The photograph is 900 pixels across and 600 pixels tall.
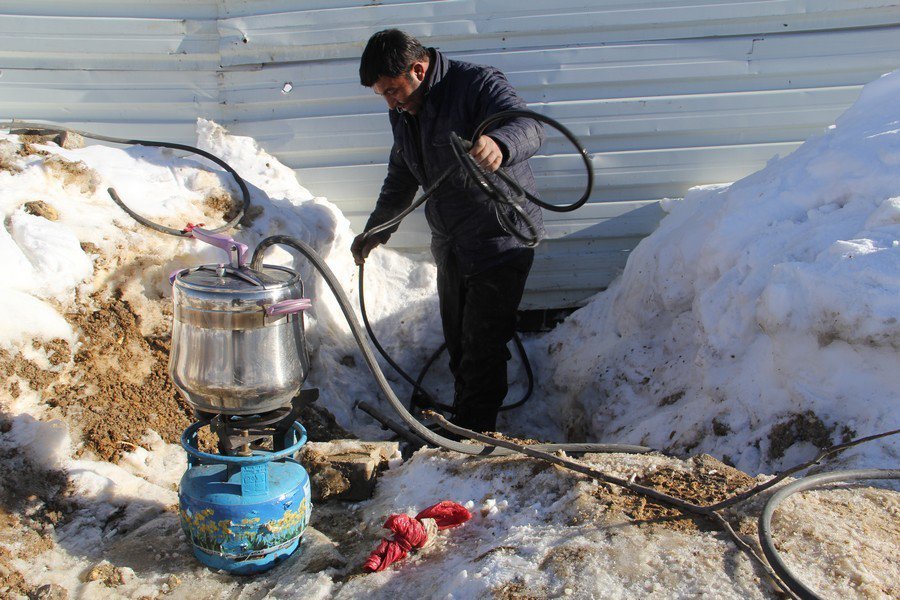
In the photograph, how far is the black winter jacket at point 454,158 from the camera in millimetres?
3545

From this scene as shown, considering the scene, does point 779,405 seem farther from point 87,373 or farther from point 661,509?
point 87,373

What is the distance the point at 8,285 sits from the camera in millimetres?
3160

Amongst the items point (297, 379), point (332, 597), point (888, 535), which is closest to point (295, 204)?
point (297, 379)

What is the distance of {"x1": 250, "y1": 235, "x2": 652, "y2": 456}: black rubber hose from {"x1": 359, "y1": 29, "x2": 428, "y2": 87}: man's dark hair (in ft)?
3.30

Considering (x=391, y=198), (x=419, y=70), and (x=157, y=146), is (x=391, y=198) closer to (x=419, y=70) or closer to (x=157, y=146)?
(x=419, y=70)

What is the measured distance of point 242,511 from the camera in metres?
2.49

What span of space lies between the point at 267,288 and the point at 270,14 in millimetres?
2644

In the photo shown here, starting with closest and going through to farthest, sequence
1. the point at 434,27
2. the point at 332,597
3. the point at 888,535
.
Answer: the point at 888,535 < the point at 332,597 < the point at 434,27

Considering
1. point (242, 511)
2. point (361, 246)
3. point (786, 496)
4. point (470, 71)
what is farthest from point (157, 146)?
point (786, 496)

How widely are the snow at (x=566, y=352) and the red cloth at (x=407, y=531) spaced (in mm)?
42

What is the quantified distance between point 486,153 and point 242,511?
1.64m

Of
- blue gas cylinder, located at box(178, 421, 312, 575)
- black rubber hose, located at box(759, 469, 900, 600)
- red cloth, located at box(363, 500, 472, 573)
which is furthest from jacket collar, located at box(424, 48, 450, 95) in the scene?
black rubber hose, located at box(759, 469, 900, 600)

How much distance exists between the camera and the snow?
7.95ft

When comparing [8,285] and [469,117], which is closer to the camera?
[8,285]
